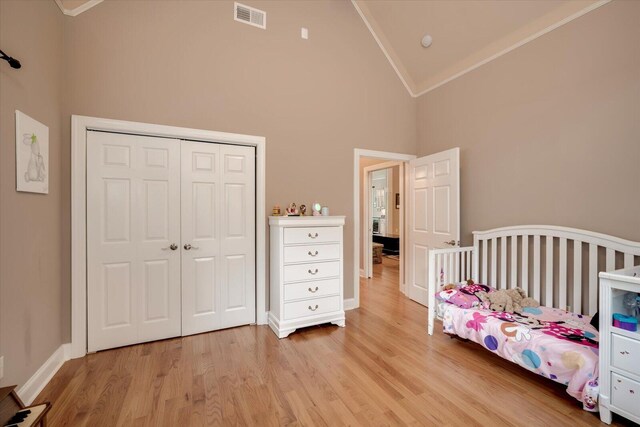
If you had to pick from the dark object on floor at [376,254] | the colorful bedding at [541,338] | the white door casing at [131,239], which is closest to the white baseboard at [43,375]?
the white door casing at [131,239]

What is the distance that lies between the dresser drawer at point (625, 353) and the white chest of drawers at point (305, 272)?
2117 millimetres

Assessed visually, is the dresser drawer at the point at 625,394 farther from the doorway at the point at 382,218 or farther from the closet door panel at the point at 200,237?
the doorway at the point at 382,218

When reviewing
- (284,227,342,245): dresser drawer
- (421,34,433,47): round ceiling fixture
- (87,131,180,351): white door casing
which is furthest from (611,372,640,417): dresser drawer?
(421,34,433,47): round ceiling fixture

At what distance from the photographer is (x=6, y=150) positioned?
1.73 metres

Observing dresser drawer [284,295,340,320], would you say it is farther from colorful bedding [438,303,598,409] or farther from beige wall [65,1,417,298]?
colorful bedding [438,303,598,409]

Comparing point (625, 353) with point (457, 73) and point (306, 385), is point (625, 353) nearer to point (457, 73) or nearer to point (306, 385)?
point (306, 385)

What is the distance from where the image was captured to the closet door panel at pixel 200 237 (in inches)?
113

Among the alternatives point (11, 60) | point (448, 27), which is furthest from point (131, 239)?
point (448, 27)

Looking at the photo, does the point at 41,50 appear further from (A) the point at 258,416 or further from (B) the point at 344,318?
(B) the point at 344,318

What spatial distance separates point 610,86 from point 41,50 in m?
4.39

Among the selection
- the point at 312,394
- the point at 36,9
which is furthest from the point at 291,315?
the point at 36,9

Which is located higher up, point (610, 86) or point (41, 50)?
point (41, 50)

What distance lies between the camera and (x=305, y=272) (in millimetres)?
3014

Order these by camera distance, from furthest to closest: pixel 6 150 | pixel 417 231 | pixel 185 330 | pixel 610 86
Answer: pixel 417 231 < pixel 185 330 < pixel 610 86 < pixel 6 150
